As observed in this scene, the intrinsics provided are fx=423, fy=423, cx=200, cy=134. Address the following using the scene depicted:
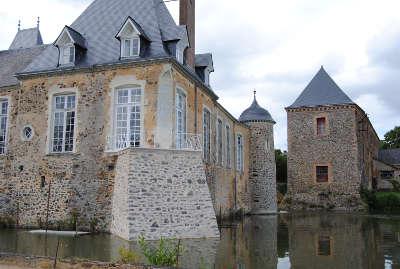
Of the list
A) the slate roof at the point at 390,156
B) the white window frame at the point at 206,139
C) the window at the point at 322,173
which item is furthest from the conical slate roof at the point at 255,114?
the slate roof at the point at 390,156

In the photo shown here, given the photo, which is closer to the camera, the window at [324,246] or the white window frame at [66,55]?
the window at [324,246]

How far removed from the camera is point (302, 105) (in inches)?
1145

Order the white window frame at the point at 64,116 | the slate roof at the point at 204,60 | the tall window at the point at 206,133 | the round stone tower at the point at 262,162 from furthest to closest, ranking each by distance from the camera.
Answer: the round stone tower at the point at 262,162, the slate roof at the point at 204,60, the tall window at the point at 206,133, the white window frame at the point at 64,116

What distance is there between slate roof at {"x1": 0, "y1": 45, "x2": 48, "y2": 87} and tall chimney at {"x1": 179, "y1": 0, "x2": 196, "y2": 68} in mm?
6125

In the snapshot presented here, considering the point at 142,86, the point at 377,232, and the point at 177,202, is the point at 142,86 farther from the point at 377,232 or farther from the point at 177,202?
the point at 377,232

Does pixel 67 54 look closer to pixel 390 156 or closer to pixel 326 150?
pixel 326 150

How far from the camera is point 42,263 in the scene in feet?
22.3

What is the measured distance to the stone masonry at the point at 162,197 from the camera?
1134 cm

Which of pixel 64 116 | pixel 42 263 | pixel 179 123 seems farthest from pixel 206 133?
pixel 42 263

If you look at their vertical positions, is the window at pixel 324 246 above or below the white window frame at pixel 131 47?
below

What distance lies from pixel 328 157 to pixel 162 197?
18753 millimetres

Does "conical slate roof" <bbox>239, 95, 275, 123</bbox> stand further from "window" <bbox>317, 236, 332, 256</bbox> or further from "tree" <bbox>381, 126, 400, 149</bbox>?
"tree" <bbox>381, 126, 400, 149</bbox>

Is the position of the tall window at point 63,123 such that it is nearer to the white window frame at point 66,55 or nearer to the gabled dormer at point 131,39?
the white window frame at point 66,55

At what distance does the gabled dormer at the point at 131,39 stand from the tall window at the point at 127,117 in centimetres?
125
